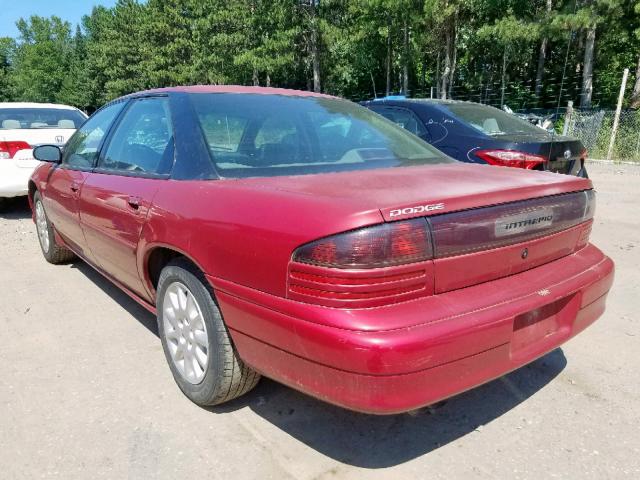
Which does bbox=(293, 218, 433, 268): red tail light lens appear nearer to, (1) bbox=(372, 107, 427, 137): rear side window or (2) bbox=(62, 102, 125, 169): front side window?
(2) bbox=(62, 102, 125, 169): front side window

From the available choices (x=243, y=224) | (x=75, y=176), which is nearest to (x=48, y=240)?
(x=75, y=176)

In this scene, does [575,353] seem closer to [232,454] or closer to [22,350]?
[232,454]

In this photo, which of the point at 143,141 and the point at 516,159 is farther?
the point at 516,159

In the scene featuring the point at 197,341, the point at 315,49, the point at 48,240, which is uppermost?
the point at 315,49

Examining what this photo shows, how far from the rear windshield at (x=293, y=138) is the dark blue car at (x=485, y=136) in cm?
231

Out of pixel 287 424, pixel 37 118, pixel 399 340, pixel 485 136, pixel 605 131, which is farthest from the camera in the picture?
pixel 605 131

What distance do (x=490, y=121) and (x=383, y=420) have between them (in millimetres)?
4370

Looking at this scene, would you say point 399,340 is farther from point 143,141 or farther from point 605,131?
point 605,131

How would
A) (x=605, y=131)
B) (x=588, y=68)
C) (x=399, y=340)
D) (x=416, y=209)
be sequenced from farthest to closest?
(x=588, y=68) → (x=605, y=131) → (x=416, y=209) → (x=399, y=340)

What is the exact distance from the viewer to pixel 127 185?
9.86ft

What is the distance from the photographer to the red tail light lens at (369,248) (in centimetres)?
184

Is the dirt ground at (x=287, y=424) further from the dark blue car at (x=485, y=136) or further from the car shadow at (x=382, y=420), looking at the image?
the dark blue car at (x=485, y=136)

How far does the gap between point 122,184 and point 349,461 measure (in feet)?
6.44

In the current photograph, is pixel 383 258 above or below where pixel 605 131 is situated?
above
